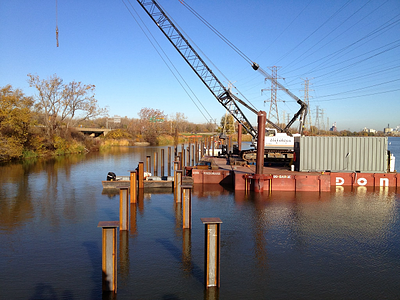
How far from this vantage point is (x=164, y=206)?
778 inches

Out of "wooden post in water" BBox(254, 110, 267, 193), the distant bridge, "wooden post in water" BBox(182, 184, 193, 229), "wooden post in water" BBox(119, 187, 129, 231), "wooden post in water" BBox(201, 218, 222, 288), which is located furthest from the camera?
the distant bridge

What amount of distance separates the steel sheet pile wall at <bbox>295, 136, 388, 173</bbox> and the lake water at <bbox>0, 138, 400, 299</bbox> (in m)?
3.57

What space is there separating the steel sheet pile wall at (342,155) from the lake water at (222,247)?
357 cm

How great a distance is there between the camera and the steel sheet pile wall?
25509 mm

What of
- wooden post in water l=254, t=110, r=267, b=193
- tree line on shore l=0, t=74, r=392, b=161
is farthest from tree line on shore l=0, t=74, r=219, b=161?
wooden post in water l=254, t=110, r=267, b=193

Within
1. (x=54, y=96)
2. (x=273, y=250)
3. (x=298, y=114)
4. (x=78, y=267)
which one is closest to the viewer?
(x=78, y=267)

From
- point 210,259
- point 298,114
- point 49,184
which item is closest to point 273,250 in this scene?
point 210,259

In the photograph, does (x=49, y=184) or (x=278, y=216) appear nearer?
(x=278, y=216)

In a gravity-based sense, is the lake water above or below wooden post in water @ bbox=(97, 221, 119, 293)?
below

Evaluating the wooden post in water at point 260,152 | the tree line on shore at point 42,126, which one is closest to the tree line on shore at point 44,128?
the tree line on shore at point 42,126

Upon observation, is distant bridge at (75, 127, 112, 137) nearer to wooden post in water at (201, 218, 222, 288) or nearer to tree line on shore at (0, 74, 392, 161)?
tree line on shore at (0, 74, 392, 161)

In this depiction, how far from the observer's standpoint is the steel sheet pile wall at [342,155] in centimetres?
2551

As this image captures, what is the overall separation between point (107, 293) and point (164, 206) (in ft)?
34.8

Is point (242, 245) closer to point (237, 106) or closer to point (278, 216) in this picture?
point (278, 216)
